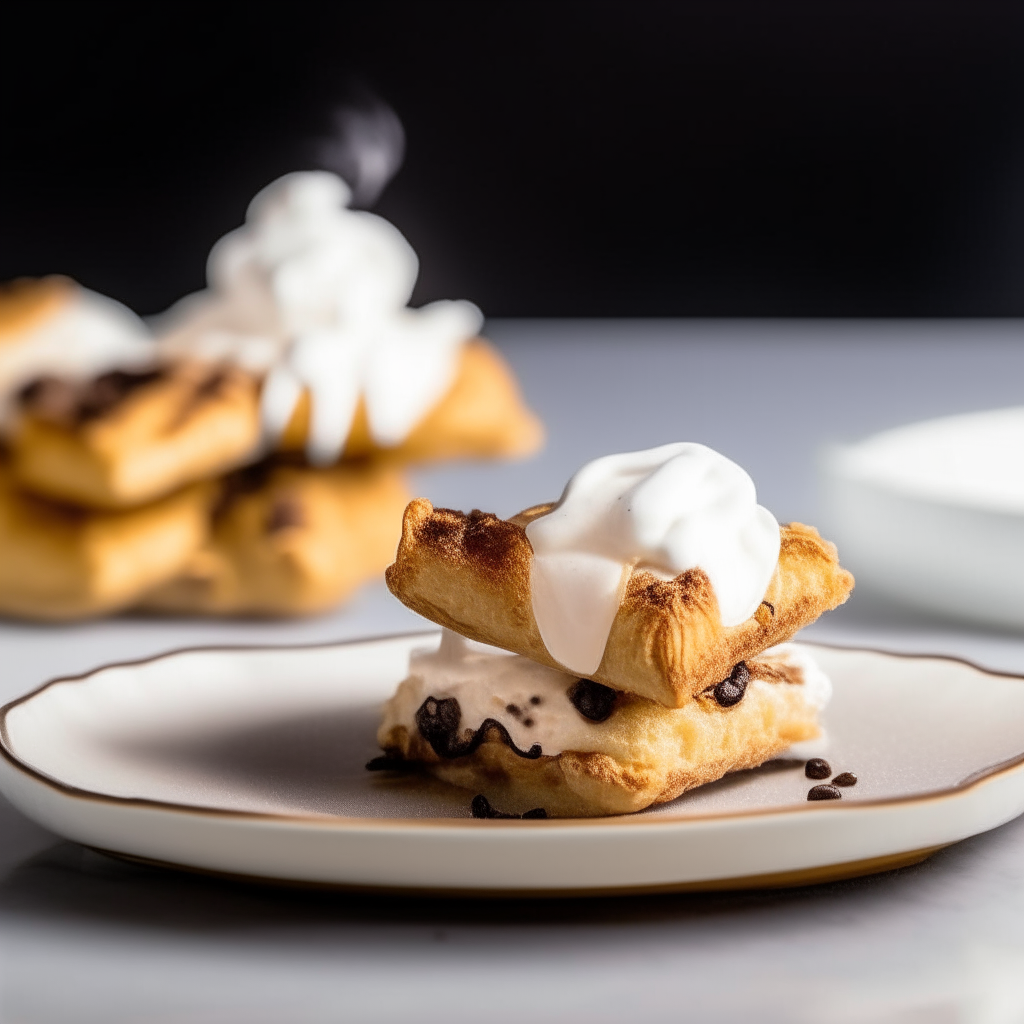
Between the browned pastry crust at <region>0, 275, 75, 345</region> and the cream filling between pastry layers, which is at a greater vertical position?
the browned pastry crust at <region>0, 275, 75, 345</region>

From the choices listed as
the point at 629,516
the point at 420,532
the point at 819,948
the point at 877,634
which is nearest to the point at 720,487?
the point at 629,516

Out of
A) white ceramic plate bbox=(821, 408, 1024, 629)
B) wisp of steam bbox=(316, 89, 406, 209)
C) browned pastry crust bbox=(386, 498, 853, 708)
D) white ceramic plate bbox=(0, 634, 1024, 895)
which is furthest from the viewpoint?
wisp of steam bbox=(316, 89, 406, 209)

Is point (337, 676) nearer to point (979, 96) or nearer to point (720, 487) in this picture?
point (720, 487)

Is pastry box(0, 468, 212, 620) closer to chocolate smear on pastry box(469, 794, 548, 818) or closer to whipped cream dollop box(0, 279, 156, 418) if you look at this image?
whipped cream dollop box(0, 279, 156, 418)

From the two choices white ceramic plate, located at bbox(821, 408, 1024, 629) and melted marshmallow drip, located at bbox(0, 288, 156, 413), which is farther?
melted marshmallow drip, located at bbox(0, 288, 156, 413)

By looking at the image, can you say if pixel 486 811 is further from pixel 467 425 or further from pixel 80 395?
pixel 467 425

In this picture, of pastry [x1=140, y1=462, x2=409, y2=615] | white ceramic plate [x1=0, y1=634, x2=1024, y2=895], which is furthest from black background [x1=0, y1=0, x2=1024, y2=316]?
white ceramic plate [x1=0, y1=634, x2=1024, y2=895]

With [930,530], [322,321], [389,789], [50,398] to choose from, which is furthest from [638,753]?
[322,321]
